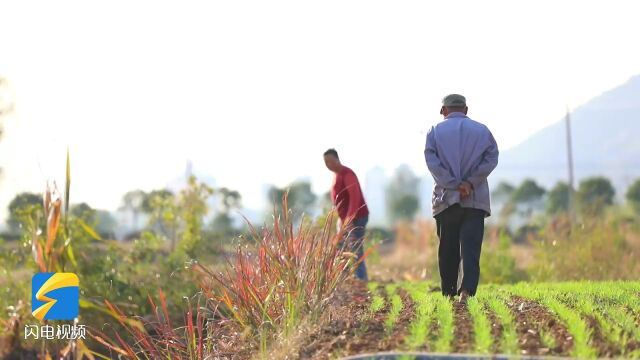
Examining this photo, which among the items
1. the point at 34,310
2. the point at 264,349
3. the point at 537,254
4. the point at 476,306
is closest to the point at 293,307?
the point at 264,349

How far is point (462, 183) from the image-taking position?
7949mm

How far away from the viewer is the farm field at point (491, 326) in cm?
559

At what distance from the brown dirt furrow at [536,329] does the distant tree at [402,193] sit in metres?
46.4

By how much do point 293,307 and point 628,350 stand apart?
244cm

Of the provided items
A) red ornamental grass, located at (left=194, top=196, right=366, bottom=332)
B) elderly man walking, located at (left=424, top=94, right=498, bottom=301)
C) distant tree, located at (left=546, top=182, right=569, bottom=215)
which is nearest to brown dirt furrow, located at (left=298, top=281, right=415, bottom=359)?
red ornamental grass, located at (left=194, top=196, right=366, bottom=332)

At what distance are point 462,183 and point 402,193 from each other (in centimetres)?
5476

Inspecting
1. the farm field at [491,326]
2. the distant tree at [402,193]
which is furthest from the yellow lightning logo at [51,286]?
the distant tree at [402,193]

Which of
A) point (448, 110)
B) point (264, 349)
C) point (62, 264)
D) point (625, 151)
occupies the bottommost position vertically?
point (264, 349)

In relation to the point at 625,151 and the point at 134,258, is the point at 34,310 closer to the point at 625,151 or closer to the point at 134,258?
the point at 134,258

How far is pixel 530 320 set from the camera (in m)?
6.46

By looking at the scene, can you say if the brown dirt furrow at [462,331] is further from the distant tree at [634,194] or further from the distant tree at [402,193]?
the distant tree at [402,193]

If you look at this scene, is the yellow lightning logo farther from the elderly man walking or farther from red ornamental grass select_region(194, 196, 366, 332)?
the elderly man walking

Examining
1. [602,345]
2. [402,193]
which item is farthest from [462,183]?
[402,193]

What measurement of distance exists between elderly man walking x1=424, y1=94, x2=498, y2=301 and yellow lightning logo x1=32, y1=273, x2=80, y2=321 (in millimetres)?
3686
